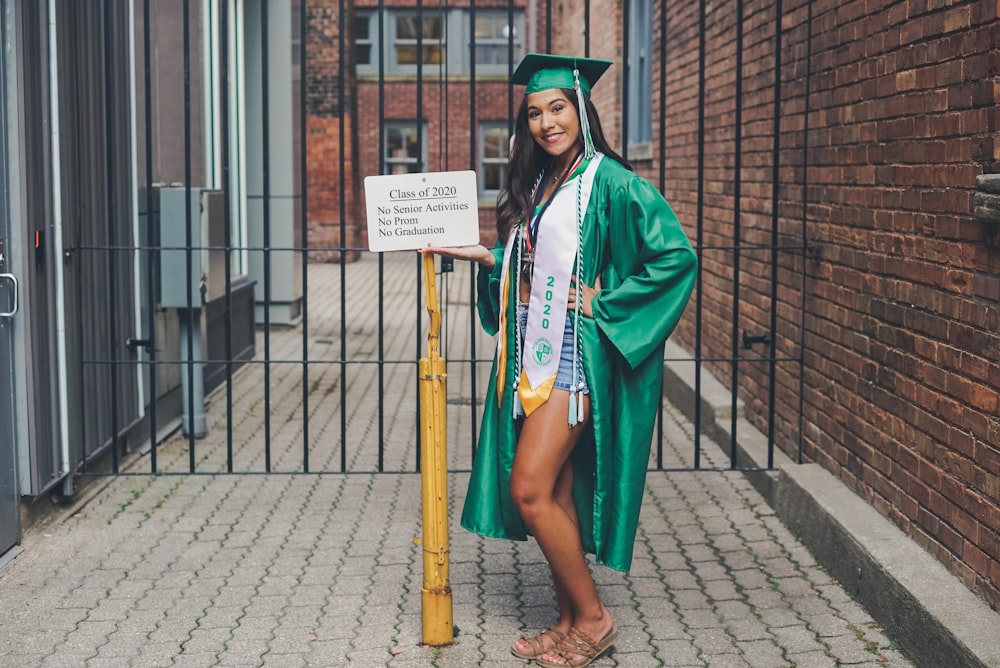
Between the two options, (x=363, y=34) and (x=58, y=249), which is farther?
(x=363, y=34)

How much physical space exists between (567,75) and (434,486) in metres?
1.40

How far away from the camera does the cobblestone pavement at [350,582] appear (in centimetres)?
451

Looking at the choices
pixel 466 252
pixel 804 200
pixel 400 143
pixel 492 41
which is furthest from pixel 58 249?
pixel 492 41

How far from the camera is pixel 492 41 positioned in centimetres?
2794

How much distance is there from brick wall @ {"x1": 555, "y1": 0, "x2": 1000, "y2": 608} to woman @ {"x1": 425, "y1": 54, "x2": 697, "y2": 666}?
1070mm

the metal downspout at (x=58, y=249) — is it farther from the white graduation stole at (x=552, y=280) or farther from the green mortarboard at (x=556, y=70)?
the white graduation stole at (x=552, y=280)

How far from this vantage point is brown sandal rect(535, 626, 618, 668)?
4.34 metres

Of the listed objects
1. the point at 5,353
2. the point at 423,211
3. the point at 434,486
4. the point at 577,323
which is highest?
the point at 423,211

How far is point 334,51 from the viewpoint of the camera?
24.6 metres

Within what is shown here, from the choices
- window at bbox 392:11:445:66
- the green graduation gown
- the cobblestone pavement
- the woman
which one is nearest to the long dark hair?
the woman

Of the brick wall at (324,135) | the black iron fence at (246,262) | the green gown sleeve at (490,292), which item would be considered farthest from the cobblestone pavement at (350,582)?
the brick wall at (324,135)

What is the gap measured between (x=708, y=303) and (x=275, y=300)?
631 cm

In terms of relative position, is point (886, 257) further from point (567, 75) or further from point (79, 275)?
point (79, 275)

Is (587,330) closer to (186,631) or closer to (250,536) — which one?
(186,631)
